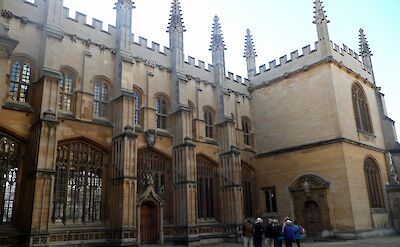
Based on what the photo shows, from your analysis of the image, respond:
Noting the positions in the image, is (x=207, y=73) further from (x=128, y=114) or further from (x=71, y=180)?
(x=71, y=180)

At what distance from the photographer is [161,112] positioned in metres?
20.8

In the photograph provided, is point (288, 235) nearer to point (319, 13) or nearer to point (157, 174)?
point (157, 174)

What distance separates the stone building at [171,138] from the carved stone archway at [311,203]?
77mm

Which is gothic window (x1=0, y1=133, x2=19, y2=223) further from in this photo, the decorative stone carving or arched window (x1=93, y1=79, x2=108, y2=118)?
the decorative stone carving

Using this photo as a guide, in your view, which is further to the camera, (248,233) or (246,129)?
(246,129)

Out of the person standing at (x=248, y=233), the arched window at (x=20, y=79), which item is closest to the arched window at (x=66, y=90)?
the arched window at (x=20, y=79)

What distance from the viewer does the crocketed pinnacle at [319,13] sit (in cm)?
2325

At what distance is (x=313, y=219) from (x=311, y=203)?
953 mm

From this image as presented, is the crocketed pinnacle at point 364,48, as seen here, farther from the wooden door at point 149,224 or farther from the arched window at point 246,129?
the wooden door at point 149,224

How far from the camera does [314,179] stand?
2134 cm

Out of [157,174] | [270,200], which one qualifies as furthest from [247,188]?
[157,174]

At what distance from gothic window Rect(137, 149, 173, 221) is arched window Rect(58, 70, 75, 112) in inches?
175

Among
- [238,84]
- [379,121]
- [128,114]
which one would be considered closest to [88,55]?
[128,114]

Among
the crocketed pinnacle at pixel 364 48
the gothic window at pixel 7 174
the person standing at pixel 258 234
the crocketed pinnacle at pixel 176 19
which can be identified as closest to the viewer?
the gothic window at pixel 7 174
